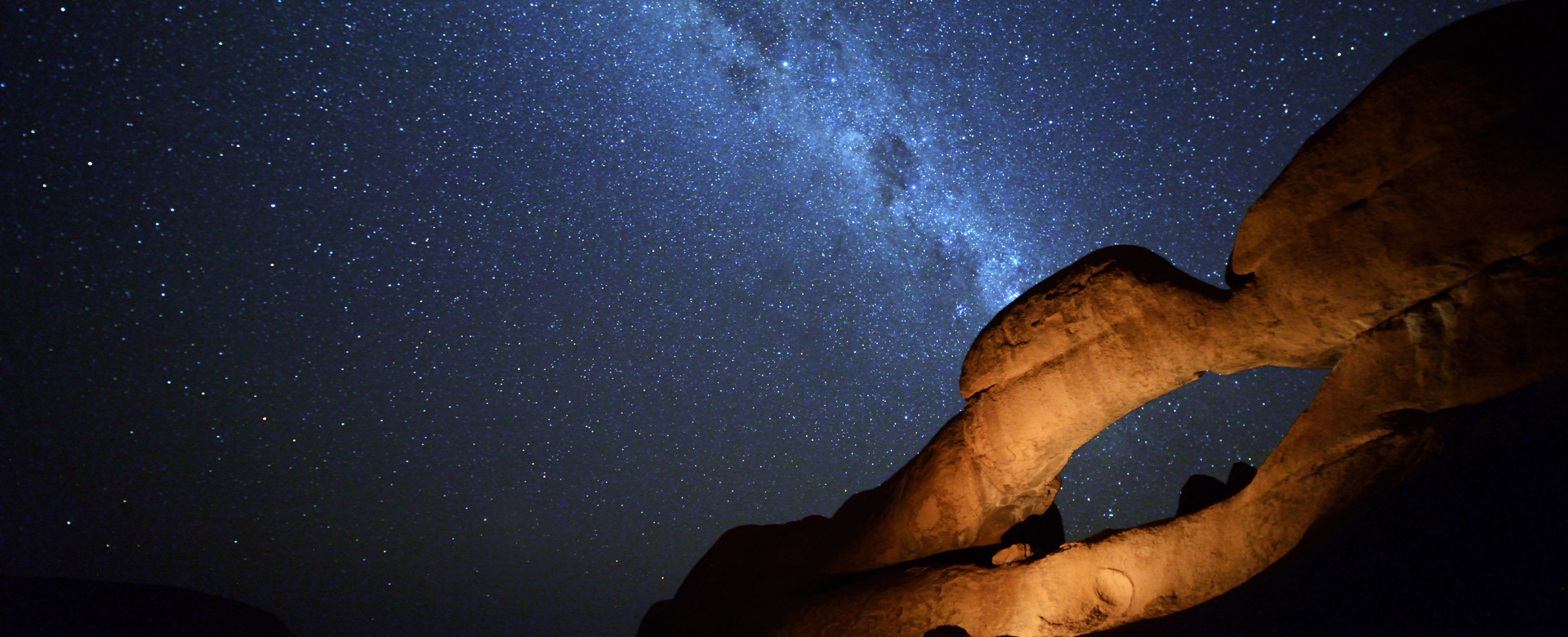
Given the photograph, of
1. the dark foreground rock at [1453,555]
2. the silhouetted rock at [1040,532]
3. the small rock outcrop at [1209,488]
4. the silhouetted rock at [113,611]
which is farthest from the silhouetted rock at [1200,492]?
the silhouetted rock at [113,611]

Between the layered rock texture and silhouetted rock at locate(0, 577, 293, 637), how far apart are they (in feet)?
17.5

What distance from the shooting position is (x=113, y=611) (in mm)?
6742

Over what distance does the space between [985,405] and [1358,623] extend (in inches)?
161

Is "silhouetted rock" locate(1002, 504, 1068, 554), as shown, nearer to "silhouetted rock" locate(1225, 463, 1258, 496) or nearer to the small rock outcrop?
the small rock outcrop

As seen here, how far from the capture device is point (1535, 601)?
113 inches

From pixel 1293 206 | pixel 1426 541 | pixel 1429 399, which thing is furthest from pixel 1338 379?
pixel 1426 541

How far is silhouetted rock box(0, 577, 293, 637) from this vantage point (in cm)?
645

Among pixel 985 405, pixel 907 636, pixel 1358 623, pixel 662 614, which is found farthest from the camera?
pixel 662 614

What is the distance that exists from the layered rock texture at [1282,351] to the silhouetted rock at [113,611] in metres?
5.33

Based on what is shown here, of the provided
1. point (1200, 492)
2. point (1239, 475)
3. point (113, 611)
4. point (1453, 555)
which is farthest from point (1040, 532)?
point (113, 611)

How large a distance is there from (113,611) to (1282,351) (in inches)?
439

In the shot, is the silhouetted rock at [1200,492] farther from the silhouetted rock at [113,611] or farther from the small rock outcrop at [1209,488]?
the silhouetted rock at [113,611]

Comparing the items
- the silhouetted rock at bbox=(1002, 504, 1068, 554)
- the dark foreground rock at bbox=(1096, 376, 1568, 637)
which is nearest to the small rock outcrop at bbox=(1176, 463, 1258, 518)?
the silhouetted rock at bbox=(1002, 504, 1068, 554)

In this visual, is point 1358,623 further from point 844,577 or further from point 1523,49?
point 844,577
